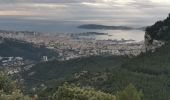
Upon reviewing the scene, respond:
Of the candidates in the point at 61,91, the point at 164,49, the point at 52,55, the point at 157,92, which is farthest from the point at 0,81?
the point at 52,55

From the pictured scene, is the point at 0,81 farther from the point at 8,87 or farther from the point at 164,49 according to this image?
the point at 164,49

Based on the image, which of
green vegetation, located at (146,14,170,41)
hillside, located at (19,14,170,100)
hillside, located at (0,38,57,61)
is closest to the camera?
hillside, located at (19,14,170,100)

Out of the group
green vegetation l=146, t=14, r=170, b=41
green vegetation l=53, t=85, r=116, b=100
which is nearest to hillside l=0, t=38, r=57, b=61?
green vegetation l=146, t=14, r=170, b=41

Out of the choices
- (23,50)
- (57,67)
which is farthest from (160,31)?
(23,50)

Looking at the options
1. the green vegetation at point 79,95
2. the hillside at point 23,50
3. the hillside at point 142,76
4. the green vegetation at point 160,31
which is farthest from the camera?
the hillside at point 23,50

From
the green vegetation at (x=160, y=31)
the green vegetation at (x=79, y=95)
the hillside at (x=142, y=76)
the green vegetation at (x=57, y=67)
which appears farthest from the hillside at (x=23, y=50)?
the green vegetation at (x=79, y=95)

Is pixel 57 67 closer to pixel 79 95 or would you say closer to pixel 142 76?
pixel 142 76

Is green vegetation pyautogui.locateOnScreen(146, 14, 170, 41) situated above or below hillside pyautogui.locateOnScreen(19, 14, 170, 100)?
above

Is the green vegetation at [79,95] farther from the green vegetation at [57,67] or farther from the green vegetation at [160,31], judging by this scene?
the green vegetation at [57,67]

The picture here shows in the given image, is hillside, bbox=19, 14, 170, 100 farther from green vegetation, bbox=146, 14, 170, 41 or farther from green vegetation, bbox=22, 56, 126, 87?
green vegetation, bbox=22, 56, 126, 87
